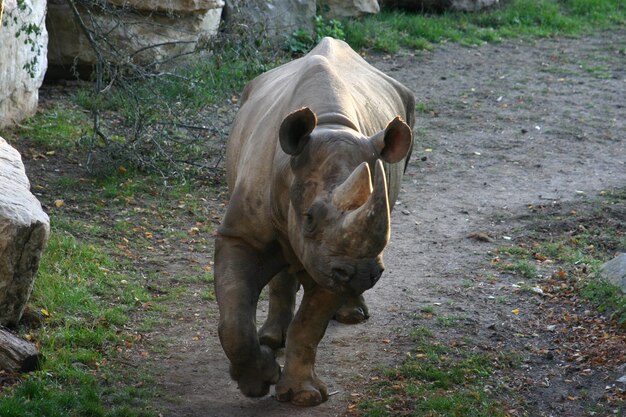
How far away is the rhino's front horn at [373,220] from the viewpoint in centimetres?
482

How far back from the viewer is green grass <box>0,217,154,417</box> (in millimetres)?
5820

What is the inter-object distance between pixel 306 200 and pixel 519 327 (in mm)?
2586

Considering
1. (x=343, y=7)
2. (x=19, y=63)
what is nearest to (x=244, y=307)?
(x=19, y=63)

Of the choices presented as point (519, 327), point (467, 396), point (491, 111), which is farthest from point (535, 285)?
point (491, 111)

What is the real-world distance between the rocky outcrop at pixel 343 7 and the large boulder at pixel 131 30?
305 centimetres

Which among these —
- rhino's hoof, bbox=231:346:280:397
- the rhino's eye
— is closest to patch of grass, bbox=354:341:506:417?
rhino's hoof, bbox=231:346:280:397

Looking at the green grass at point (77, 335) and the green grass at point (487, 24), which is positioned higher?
the green grass at point (77, 335)

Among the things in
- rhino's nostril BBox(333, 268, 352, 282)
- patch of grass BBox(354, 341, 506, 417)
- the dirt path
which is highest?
rhino's nostril BBox(333, 268, 352, 282)

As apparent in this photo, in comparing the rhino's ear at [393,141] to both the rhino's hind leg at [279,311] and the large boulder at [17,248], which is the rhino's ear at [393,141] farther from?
the large boulder at [17,248]

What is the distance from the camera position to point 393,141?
560 cm

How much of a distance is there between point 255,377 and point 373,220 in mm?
1434

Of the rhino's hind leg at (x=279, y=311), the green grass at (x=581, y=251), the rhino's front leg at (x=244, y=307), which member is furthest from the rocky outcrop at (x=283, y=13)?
the rhino's front leg at (x=244, y=307)

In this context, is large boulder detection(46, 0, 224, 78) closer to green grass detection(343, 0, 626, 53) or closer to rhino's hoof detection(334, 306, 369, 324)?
green grass detection(343, 0, 626, 53)

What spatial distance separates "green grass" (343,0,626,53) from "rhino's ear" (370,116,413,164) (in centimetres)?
958
